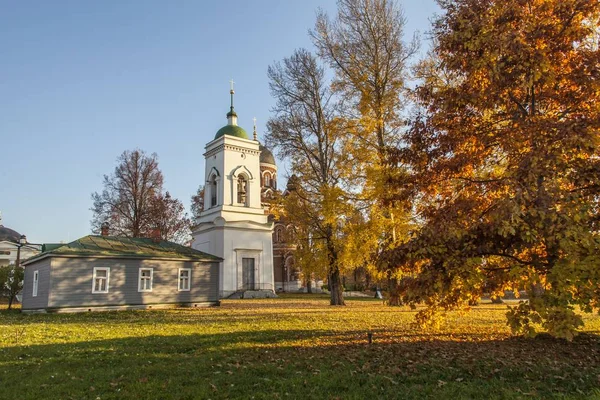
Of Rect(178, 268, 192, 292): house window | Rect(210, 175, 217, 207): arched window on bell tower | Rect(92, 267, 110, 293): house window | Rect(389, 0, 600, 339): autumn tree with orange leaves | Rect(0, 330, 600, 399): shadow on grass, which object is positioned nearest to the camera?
Rect(0, 330, 600, 399): shadow on grass

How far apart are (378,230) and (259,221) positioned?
20.8 meters

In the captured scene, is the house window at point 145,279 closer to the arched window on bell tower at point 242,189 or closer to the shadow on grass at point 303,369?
the shadow on grass at point 303,369

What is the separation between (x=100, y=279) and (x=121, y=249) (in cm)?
189

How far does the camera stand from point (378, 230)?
1831cm

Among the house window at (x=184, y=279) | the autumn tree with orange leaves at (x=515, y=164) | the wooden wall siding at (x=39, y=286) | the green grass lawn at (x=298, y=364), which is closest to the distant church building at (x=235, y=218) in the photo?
the house window at (x=184, y=279)

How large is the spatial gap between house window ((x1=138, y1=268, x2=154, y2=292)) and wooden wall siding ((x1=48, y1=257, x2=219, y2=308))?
0.59 feet

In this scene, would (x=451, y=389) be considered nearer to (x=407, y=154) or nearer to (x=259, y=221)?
(x=407, y=154)

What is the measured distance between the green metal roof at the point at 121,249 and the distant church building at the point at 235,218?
9.86 meters

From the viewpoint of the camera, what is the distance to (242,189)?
38000 millimetres

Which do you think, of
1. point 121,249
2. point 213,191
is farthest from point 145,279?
point 213,191

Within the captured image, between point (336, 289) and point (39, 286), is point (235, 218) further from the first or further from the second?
point (39, 286)

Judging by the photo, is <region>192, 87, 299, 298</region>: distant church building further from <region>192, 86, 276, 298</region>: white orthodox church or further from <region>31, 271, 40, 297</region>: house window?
<region>31, 271, 40, 297</region>: house window

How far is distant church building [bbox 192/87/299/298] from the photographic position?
117ft

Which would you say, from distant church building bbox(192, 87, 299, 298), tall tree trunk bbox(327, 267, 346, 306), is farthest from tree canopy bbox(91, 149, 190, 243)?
tall tree trunk bbox(327, 267, 346, 306)
